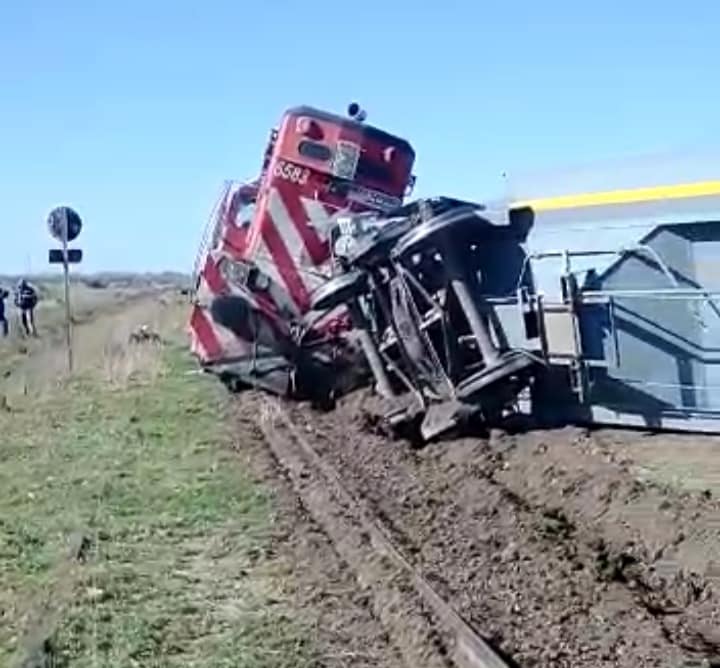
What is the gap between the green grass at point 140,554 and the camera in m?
7.07

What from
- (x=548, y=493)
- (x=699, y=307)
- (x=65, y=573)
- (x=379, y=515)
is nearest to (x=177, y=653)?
(x=65, y=573)

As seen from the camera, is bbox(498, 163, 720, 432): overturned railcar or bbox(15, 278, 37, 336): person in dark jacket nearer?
bbox(498, 163, 720, 432): overturned railcar

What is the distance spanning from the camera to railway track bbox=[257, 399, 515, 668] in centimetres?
652

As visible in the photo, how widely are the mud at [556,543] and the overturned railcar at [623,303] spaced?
469 mm

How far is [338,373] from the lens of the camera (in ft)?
56.0

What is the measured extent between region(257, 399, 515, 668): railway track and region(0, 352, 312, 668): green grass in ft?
1.40

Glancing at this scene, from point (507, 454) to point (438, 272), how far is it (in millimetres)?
2084

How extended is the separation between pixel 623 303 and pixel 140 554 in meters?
4.26

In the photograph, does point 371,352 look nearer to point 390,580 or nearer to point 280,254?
point 280,254

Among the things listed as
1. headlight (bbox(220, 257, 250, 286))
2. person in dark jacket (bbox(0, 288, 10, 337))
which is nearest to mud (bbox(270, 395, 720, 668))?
headlight (bbox(220, 257, 250, 286))

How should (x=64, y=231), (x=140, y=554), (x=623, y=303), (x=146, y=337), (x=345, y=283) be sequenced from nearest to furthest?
(x=140, y=554), (x=623, y=303), (x=345, y=283), (x=64, y=231), (x=146, y=337)

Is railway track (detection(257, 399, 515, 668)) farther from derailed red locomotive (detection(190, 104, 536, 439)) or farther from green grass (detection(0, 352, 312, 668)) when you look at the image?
derailed red locomotive (detection(190, 104, 536, 439))

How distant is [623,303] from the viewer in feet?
37.4

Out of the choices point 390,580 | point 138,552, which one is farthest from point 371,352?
point 390,580
